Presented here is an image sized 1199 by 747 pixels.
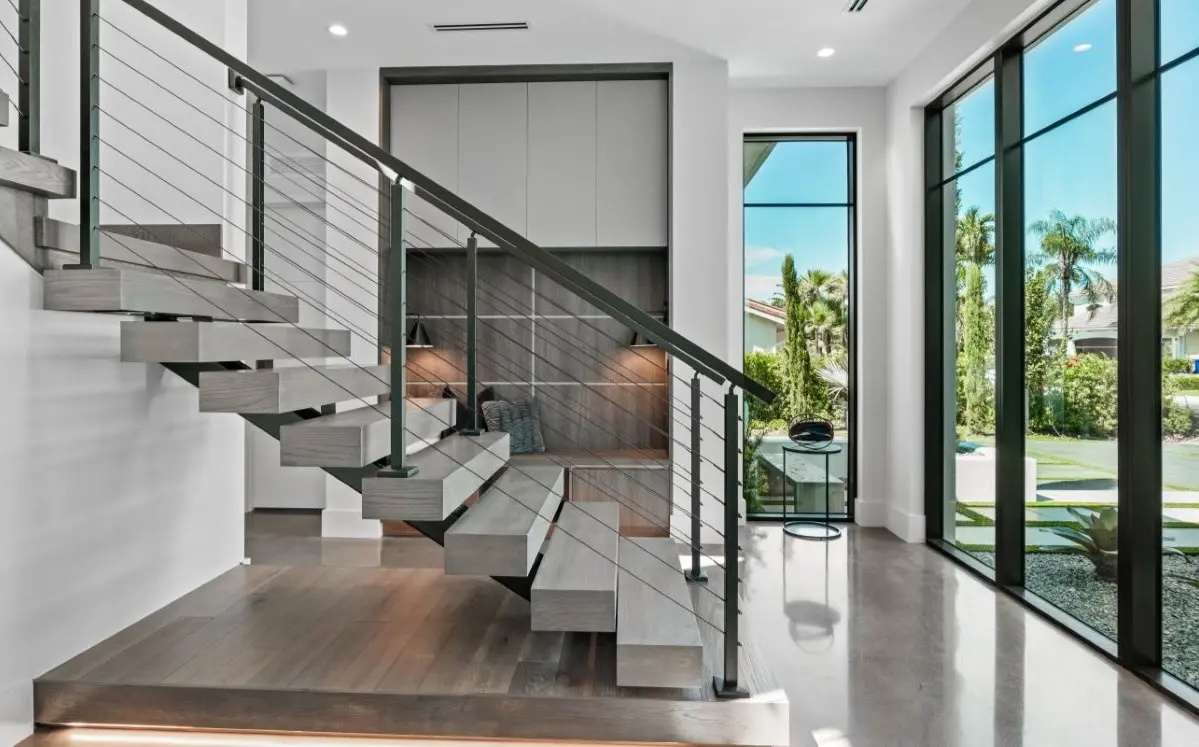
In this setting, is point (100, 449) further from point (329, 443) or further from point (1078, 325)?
point (1078, 325)

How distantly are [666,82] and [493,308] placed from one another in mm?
1984

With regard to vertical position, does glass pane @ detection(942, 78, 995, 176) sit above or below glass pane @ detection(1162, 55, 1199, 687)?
above

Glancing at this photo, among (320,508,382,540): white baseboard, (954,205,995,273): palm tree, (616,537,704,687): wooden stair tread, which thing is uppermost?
(954,205,995,273): palm tree

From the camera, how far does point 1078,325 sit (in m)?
3.20

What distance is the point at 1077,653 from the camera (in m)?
2.92

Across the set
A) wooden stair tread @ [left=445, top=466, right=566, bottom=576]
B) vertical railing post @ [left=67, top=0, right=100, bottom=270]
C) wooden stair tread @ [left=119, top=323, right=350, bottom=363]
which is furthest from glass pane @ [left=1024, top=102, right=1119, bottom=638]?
vertical railing post @ [left=67, top=0, right=100, bottom=270]

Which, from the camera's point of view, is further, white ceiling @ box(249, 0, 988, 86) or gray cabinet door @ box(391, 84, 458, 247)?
gray cabinet door @ box(391, 84, 458, 247)

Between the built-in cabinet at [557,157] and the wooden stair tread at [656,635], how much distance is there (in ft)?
9.36

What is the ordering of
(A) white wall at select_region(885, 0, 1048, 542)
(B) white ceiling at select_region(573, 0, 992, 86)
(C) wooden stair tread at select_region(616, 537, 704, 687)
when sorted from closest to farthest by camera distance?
(C) wooden stair tread at select_region(616, 537, 704, 687)
(B) white ceiling at select_region(573, 0, 992, 86)
(A) white wall at select_region(885, 0, 1048, 542)

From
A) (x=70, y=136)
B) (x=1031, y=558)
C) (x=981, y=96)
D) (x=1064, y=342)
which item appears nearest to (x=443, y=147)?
(x=70, y=136)

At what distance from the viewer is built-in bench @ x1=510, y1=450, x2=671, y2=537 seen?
15.1 feet

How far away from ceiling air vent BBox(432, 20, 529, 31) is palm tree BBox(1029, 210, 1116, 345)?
3.06 metres

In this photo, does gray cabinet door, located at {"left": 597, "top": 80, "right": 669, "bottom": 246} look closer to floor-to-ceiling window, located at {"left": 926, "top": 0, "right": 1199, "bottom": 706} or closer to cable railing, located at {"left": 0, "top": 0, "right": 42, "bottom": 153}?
floor-to-ceiling window, located at {"left": 926, "top": 0, "right": 1199, "bottom": 706}

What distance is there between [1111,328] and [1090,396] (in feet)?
1.13
